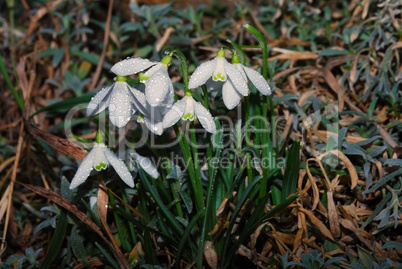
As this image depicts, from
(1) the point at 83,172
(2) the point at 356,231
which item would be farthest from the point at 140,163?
(2) the point at 356,231

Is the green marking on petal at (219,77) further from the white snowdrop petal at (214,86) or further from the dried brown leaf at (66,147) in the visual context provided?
the dried brown leaf at (66,147)

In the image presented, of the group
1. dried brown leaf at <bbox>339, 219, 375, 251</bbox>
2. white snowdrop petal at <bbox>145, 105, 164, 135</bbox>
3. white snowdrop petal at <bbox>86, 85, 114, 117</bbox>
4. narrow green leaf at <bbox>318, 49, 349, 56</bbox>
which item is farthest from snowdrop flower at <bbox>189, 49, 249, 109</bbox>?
narrow green leaf at <bbox>318, 49, 349, 56</bbox>

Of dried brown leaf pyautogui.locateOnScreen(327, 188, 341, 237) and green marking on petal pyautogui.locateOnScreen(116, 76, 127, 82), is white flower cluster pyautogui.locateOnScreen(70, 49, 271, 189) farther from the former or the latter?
dried brown leaf pyautogui.locateOnScreen(327, 188, 341, 237)

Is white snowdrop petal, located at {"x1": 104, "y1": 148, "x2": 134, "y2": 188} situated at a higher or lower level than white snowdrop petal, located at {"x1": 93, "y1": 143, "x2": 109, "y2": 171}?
lower

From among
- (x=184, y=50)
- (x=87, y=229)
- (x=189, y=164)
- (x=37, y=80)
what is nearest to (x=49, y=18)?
(x=37, y=80)

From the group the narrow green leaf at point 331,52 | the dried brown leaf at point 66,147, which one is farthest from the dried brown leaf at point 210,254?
the narrow green leaf at point 331,52

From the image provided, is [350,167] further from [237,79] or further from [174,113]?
[174,113]
